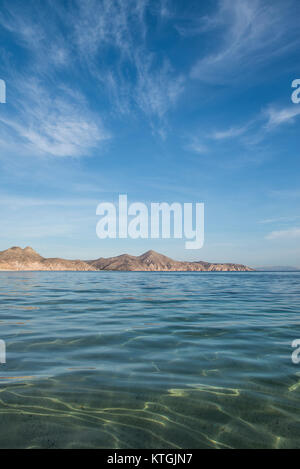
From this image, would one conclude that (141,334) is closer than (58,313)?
Yes

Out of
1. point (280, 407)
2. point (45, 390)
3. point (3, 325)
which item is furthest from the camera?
point (3, 325)

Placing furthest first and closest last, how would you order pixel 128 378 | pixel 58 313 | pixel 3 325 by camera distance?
1. pixel 58 313
2. pixel 3 325
3. pixel 128 378

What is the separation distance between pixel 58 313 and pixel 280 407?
32.3ft

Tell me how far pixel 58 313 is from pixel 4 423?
341 inches
